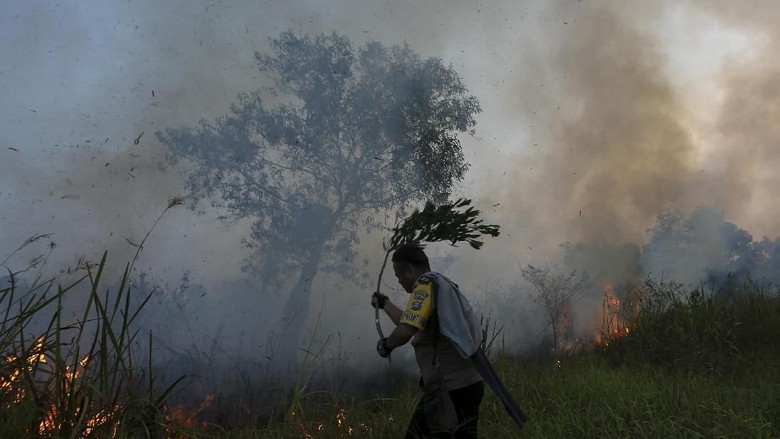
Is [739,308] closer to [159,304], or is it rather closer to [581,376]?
[581,376]

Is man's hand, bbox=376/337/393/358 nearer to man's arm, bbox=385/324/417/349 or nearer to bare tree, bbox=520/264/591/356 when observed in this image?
man's arm, bbox=385/324/417/349

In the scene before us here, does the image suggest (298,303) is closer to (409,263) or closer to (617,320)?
(617,320)

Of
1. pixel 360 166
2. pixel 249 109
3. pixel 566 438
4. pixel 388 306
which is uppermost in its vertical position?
pixel 249 109

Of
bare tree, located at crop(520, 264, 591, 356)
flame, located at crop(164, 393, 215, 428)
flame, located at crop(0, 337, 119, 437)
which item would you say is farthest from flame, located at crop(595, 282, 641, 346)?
flame, located at crop(0, 337, 119, 437)

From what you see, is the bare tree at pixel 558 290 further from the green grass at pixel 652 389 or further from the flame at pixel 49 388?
the flame at pixel 49 388

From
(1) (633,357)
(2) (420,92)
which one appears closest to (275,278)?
(2) (420,92)

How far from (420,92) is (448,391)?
12731 millimetres

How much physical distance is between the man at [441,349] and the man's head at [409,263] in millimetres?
139

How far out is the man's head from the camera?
3.88m

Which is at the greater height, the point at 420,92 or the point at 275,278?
the point at 420,92

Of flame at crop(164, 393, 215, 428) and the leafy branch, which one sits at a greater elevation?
the leafy branch

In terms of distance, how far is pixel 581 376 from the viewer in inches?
275

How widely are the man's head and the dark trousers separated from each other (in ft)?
2.55

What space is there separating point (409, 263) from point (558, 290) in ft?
33.6
